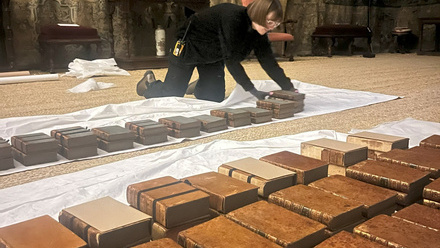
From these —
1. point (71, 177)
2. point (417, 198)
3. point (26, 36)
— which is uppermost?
point (26, 36)

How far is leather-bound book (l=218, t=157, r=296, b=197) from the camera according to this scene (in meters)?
1.24

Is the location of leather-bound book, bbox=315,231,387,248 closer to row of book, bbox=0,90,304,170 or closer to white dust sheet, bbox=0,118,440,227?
white dust sheet, bbox=0,118,440,227

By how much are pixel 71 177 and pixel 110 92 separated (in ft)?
7.50

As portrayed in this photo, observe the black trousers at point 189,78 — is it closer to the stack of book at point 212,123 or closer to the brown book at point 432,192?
the stack of book at point 212,123

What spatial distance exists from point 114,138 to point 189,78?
1370 mm

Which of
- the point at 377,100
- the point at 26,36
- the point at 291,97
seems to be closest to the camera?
the point at 291,97

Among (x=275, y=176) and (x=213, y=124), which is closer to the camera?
(x=275, y=176)

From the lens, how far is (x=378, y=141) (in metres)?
1.64

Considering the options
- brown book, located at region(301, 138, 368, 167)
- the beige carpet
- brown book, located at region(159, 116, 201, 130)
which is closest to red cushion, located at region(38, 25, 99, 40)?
the beige carpet

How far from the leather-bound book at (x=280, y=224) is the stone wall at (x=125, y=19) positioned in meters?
5.23

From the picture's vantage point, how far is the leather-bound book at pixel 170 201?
1058 millimetres

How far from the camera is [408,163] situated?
1378 mm

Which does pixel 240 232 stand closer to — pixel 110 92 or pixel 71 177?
pixel 71 177

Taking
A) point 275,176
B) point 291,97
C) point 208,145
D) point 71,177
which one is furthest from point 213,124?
point 275,176
